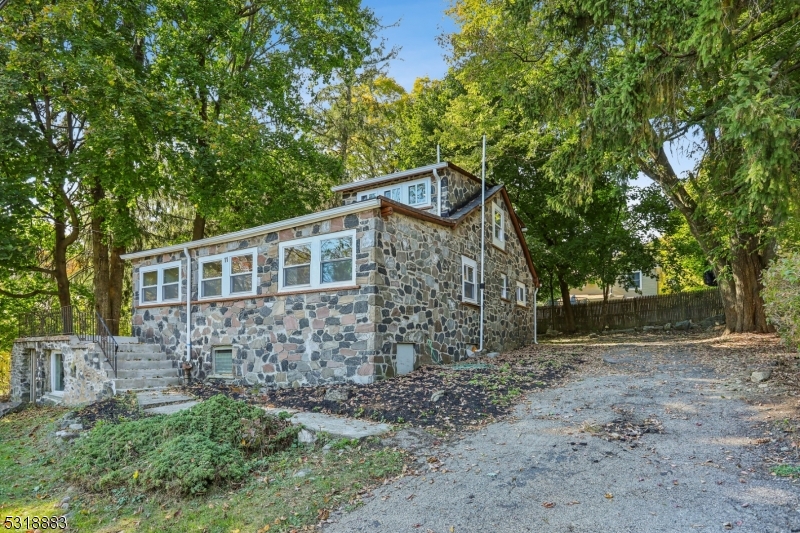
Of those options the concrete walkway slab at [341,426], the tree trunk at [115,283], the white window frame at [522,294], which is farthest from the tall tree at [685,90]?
the tree trunk at [115,283]

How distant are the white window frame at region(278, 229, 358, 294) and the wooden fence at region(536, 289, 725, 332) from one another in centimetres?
1697

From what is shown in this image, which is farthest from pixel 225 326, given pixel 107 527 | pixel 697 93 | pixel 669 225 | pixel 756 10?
pixel 669 225

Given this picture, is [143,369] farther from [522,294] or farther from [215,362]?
[522,294]

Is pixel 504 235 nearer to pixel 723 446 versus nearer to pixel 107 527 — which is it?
pixel 723 446

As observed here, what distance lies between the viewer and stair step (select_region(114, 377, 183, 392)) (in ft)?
36.4

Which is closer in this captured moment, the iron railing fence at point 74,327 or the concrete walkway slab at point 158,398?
the concrete walkway slab at point 158,398

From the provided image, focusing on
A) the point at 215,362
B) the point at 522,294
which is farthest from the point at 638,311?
the point at 215,362

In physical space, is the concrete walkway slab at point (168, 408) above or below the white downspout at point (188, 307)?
below

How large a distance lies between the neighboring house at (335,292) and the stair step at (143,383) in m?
0.05

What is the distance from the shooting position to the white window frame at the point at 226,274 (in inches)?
448

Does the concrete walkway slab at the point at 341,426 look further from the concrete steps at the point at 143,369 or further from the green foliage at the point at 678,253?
the green foliage at the point at 678,253

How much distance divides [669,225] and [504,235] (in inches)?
426

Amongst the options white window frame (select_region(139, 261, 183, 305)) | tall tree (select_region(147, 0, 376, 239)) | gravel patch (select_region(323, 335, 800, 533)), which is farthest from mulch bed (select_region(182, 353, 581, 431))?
tall tree (select_region(147, 0, 376, 239))

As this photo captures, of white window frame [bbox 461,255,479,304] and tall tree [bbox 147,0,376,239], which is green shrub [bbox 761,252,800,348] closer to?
white window frame [bbox 461,255,479,304]
